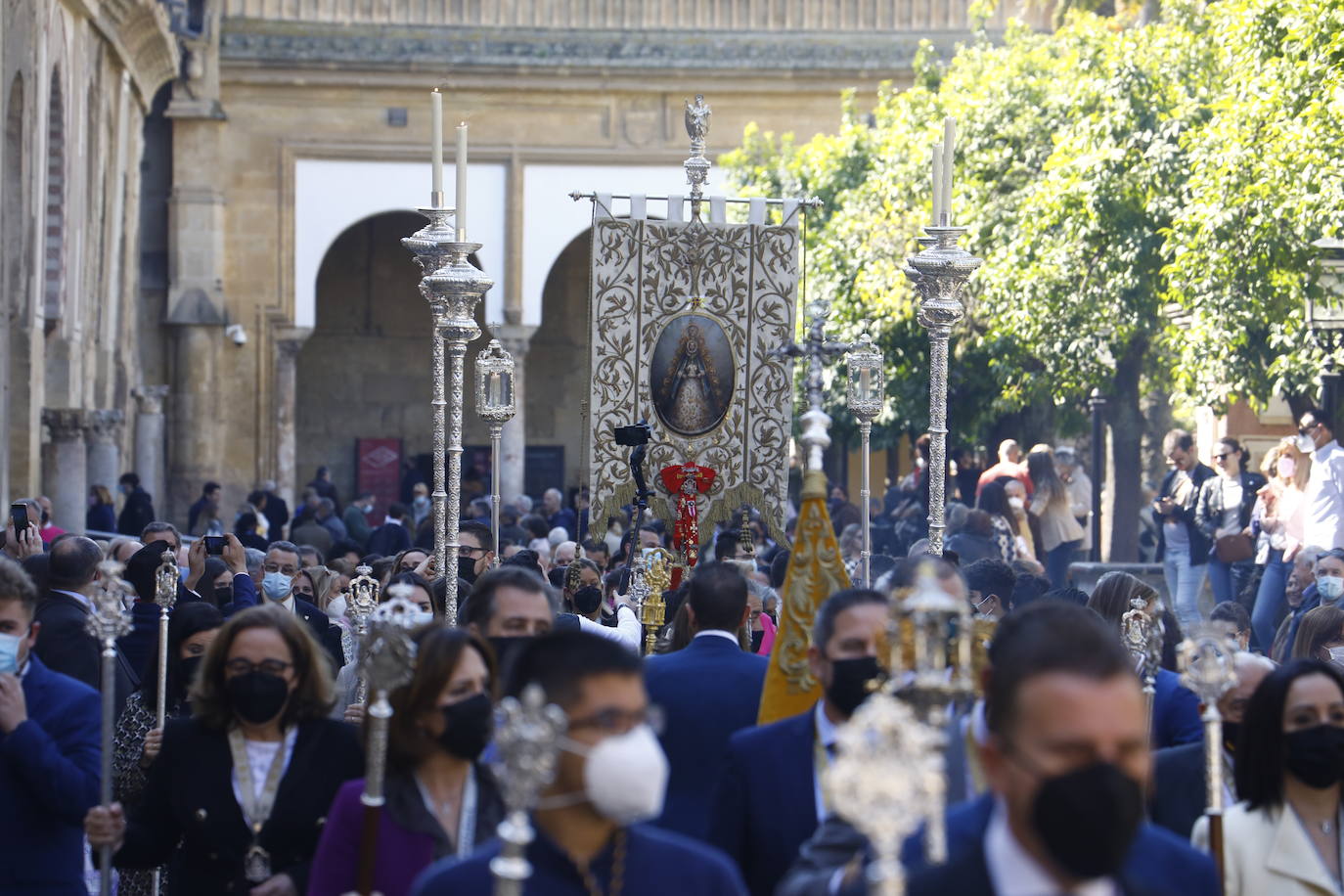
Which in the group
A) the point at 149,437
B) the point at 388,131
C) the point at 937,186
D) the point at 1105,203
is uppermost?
the point at 388,131

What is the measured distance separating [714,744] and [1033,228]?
13.2m

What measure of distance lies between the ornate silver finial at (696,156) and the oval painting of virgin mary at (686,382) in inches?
23.1

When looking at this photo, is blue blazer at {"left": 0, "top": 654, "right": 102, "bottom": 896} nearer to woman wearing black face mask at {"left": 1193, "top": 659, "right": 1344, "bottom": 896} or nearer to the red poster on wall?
woman wearing black face mask at {"left": 1193, "top": 659, "right": 1344, "bottom": 896}

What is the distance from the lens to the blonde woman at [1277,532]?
1295cm

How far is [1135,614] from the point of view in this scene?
21.9ft

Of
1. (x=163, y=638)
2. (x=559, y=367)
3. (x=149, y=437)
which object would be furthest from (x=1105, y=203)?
(x=559, y=367)

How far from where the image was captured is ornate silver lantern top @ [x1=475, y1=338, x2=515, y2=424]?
35.5 feet

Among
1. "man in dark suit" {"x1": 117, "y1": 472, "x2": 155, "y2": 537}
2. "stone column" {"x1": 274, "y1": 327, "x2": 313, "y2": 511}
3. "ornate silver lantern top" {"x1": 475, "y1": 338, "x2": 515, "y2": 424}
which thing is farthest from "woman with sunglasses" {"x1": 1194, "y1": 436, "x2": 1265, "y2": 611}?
"stone column" {"x1": 274, "y1": 327, "x2": 313, "y2": 511}

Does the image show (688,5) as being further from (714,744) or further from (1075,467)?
(714,744)

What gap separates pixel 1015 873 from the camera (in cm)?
311

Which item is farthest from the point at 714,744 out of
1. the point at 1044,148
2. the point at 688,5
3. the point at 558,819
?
the point at 688,5

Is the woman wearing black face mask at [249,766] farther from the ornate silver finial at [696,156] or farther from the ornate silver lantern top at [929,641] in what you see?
the ornate silver finial at [696,156]

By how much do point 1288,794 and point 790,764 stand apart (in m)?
1.07

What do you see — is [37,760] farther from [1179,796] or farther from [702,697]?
[1179,796]
